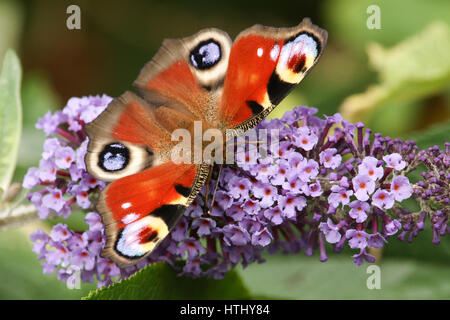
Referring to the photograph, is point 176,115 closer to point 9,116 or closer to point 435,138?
point 9,116

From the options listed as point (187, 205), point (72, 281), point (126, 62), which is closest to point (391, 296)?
point (187, 205)

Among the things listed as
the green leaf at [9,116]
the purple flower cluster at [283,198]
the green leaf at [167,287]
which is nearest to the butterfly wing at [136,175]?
the purple flower cluster at [283,198]

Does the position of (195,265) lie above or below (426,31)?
below

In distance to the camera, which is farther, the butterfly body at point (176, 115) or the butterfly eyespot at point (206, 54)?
the butterfly eyespot at point (206, 54)

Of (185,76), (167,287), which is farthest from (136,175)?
(167,287)

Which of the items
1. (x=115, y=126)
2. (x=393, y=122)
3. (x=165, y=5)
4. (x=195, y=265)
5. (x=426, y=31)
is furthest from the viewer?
(x=165, y=5)

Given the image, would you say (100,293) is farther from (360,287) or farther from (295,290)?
(360,287)

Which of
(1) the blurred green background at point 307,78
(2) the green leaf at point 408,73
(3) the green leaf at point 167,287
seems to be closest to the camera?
(3) the green leaf at point 167,287

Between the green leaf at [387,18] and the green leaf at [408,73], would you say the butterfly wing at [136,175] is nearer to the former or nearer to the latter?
the green leaf at [408,73]
